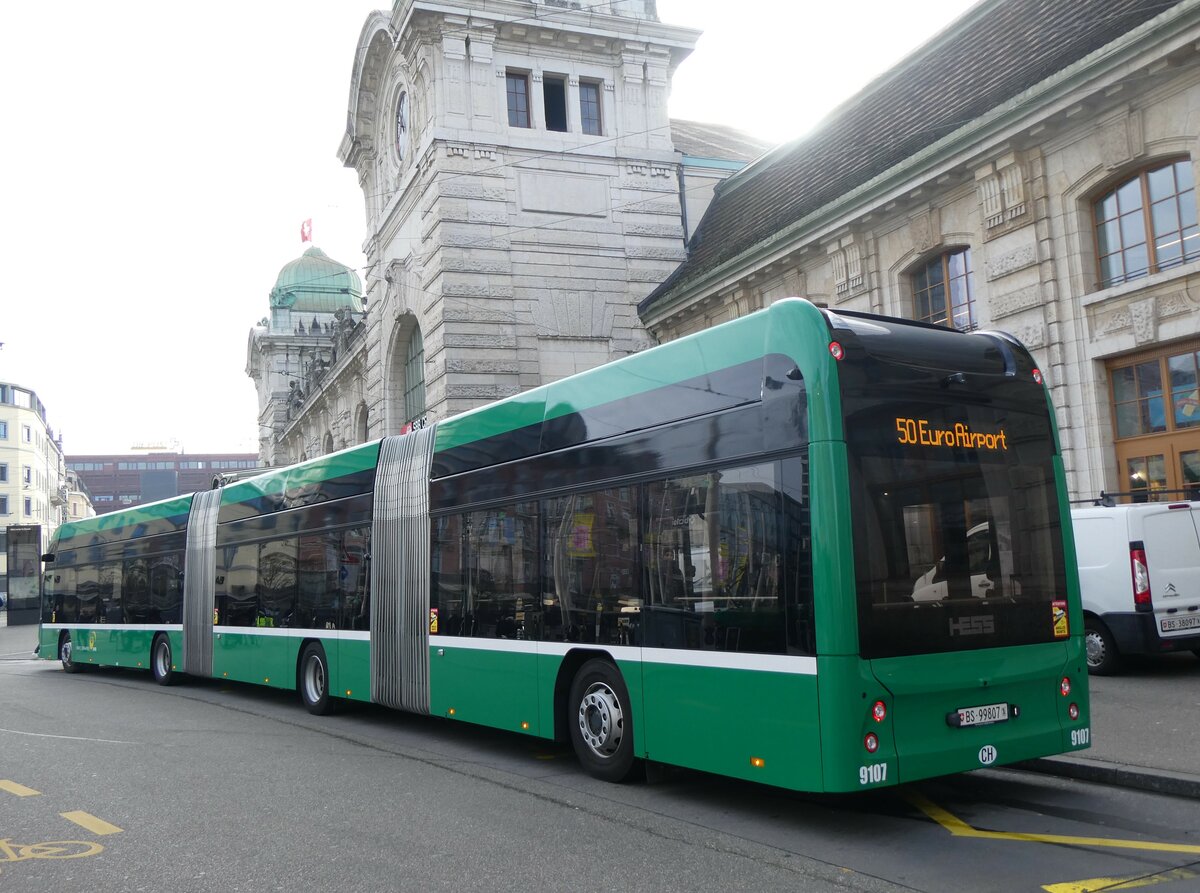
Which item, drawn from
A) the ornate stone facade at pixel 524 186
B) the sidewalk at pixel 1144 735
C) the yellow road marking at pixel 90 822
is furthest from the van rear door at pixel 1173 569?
the ornate stone facade at pixel 524 186

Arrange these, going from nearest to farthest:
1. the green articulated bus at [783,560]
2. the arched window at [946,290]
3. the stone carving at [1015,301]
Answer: the green articulated bus at [783,560] → the stone carving at [1015,301] → the arched window at [946,290]

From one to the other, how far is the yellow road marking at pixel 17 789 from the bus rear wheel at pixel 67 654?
555 inches

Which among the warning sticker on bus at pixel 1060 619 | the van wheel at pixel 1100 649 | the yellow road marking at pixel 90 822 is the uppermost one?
the warning sticker on bus at pixel 1060 619

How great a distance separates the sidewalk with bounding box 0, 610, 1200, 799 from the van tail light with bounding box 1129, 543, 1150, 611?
790mm

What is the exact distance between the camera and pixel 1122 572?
465 inches

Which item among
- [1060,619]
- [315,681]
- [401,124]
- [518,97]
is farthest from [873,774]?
[401,124]

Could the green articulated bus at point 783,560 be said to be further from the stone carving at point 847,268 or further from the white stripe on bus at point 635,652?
the stone carving at point 847,268

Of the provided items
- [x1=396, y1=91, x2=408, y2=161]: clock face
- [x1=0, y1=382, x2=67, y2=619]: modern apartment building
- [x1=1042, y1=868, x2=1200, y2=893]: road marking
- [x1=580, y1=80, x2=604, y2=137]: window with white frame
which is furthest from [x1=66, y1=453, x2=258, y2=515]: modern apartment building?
[x1=1042, y1=868, x2=1200, y2=893]: road marking

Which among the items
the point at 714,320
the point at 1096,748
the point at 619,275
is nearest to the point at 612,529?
the point at 1096,748

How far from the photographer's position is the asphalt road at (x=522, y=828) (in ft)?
19.3

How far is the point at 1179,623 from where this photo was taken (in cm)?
1181

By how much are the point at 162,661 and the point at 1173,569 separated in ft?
48.5

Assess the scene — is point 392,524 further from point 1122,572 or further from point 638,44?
point 638,44

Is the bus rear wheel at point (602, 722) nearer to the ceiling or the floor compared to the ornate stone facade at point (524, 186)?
nearer to the floor
